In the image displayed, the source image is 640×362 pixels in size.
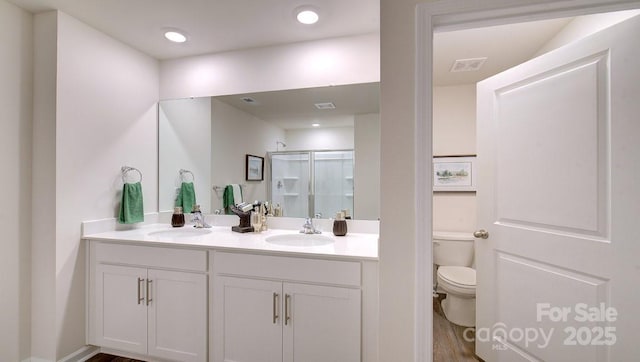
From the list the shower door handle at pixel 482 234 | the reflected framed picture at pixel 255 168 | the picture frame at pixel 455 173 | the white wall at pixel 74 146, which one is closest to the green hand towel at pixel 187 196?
the white wall at pixel 74 146

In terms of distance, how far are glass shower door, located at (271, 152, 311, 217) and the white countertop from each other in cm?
20

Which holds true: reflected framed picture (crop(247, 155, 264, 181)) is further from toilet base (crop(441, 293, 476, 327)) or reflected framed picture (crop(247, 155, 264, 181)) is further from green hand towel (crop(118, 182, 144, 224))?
toilet base (crop(441, 293, 476, 327))

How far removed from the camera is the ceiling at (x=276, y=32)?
1.65m

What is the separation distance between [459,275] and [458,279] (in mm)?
97

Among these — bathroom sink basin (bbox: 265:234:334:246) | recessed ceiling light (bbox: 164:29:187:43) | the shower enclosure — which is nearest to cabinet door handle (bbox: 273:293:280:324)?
bathroom sink basin (bbox: 265:234:334:246)

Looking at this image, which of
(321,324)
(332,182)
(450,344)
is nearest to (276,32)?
(332,182)

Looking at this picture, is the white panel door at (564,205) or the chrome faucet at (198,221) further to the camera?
the chrome faucet at (198,221)

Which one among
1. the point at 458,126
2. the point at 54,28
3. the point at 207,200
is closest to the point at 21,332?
the point at 207,200

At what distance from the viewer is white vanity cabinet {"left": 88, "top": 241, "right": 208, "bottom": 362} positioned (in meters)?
1.62

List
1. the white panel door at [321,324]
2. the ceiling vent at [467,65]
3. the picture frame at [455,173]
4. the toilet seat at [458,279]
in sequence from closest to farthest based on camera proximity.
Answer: the white panel door at [321,324] < the toilet seat at [458,279] < the ceiling vent at [467,65] < the picture frame at [455,173]

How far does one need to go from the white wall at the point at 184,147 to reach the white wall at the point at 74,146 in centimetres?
32

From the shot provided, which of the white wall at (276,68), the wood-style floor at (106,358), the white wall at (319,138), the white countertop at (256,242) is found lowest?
the wood-style floor at (106,358)

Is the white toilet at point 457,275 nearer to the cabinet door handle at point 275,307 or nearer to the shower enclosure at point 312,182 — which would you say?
the shower enclosure at point 312,182

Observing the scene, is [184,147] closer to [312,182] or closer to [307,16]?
[312,182]
